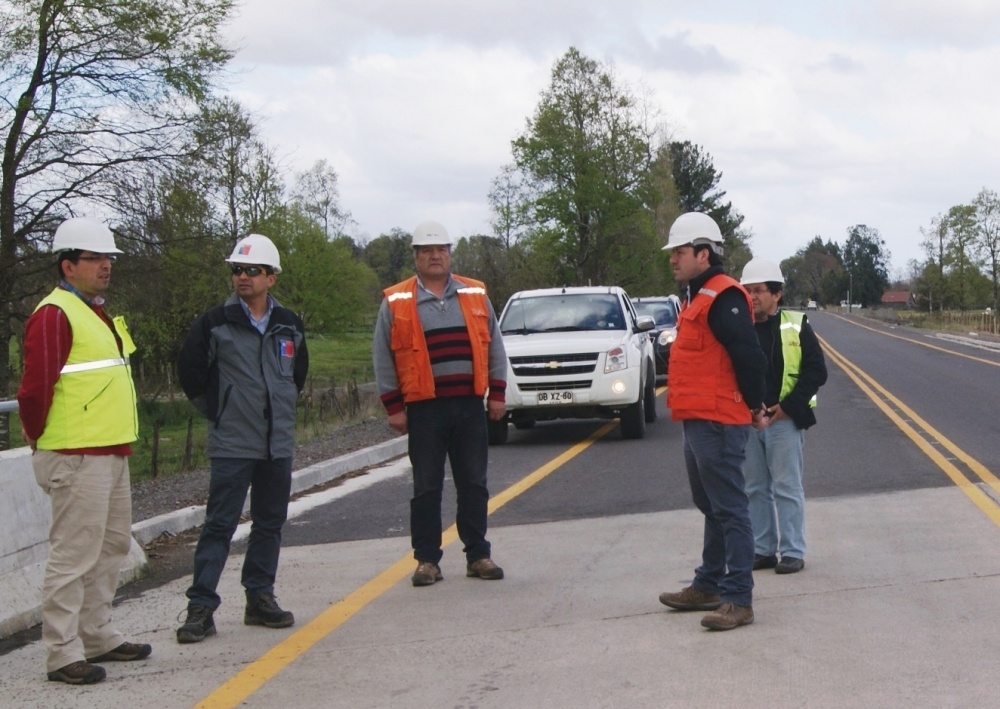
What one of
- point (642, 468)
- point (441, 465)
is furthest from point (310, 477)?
point (441, 465)

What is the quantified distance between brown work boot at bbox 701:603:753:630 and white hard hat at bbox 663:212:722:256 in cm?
173

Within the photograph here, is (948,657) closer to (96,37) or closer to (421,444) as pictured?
(421,444)

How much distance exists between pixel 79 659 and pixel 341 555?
9.78 feet

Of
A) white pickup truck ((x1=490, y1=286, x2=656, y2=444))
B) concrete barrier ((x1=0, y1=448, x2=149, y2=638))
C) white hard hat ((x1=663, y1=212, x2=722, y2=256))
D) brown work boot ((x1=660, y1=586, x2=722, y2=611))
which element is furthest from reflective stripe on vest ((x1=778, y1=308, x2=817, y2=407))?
white pickup truck ((x1=490, y1=286, x2=656, y2=444))

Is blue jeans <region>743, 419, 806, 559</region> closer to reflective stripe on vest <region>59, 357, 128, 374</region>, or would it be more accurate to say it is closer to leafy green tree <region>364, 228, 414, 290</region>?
reflective stripe on vest <region>59, 357, 128, 374</region>

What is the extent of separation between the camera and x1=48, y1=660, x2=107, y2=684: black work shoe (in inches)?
217

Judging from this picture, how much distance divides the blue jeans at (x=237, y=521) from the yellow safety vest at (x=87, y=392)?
65 cm

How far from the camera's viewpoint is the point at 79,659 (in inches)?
220

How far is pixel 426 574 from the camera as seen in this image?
24.1 feet

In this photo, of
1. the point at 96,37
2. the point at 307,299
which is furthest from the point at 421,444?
the point at 307,299

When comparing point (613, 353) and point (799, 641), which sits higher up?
point (613, 353)

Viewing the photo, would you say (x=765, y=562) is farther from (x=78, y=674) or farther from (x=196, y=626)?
(x=78, y=674)

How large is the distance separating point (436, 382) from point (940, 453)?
7.52 metres

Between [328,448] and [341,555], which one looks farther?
[328,448]
